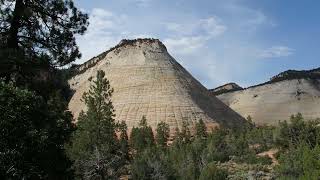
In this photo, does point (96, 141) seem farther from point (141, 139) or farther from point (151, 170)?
point (141, 139)

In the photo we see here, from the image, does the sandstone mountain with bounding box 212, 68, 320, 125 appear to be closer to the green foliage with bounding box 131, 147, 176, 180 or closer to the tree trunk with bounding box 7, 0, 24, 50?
the green foliage with bounding box 131, 147, 176, 180

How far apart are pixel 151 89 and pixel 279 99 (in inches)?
2460

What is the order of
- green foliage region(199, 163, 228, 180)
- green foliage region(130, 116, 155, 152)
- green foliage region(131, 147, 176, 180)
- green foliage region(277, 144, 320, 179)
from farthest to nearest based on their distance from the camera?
1. green foliage region(130, 116, 155, 152)
2. green foliage region(131, 147, 176, 180)
3. green foliage region(199, 163, 228, 180)
4. green foliage region(277, 144, 320, 179)

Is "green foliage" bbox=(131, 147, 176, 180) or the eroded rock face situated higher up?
the eroded rock face

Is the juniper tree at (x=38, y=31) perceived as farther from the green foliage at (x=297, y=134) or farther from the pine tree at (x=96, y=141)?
the green foliage at (x=297, y=134)

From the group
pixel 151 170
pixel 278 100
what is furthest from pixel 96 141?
pixel 278 100

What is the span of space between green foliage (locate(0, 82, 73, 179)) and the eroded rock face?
123m

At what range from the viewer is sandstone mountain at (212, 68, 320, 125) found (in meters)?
143

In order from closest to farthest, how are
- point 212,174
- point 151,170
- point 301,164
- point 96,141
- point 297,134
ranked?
point 212,174
point 301,164
point 151,170
point 96,141
point 297,134

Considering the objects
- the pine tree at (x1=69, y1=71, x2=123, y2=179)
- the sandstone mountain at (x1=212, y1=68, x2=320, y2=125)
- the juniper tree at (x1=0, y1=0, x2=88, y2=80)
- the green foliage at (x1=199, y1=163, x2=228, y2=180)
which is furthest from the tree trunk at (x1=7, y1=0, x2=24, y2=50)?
the sandstone mountain at (x1=212, y1=68, x2=320, y2=125)

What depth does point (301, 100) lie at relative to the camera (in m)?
147

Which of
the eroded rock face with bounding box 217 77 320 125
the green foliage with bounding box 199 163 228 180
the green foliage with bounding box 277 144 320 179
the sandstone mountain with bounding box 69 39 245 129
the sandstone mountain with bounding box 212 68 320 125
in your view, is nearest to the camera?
the green foliage with bounding box 277 144 320 179

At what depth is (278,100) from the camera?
14962cm

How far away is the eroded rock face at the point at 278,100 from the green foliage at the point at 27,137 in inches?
4862
